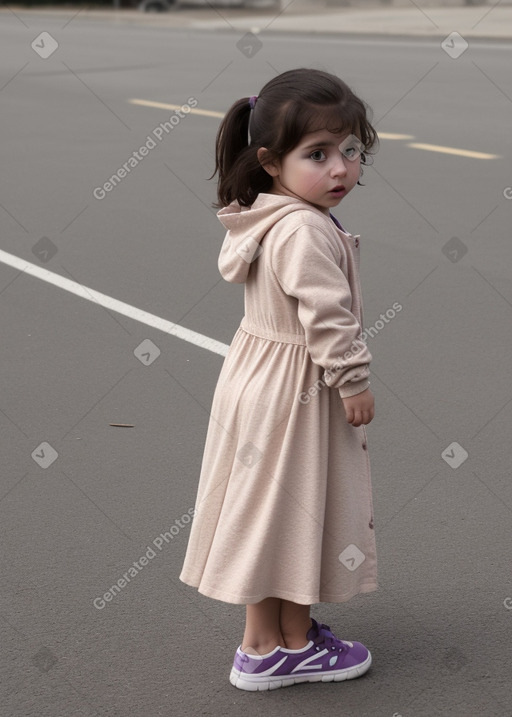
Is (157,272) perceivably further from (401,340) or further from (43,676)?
(43,676)

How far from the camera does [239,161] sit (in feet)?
10.6

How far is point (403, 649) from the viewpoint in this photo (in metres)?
3.65

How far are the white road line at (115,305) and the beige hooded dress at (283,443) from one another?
9.99ft

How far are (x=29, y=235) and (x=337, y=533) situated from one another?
623 cm

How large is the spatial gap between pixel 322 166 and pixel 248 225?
0.27 meters

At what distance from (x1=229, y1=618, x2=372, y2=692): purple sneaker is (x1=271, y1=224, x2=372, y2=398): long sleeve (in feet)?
2.76

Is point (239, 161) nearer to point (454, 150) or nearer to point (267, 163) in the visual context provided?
point (267, 163)

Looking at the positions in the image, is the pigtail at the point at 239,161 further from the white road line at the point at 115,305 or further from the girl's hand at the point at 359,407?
the white road line at the point at 115,305

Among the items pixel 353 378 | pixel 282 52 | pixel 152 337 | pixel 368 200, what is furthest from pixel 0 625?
pixel 282 52

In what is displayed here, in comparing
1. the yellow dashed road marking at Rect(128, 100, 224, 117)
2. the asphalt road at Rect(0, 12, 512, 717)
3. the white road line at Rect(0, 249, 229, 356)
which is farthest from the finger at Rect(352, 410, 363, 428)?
the yellow dashed road marking at Rect(128, 100, 224, 117)

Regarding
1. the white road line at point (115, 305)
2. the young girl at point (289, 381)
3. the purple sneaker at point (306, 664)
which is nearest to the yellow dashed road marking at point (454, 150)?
the white road line at point (115, 305)

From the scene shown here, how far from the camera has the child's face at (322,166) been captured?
10.2 ft

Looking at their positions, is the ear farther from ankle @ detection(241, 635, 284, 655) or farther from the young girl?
ankle @ detection(241, 635, 284, 655)

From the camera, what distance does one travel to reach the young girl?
3092mm
